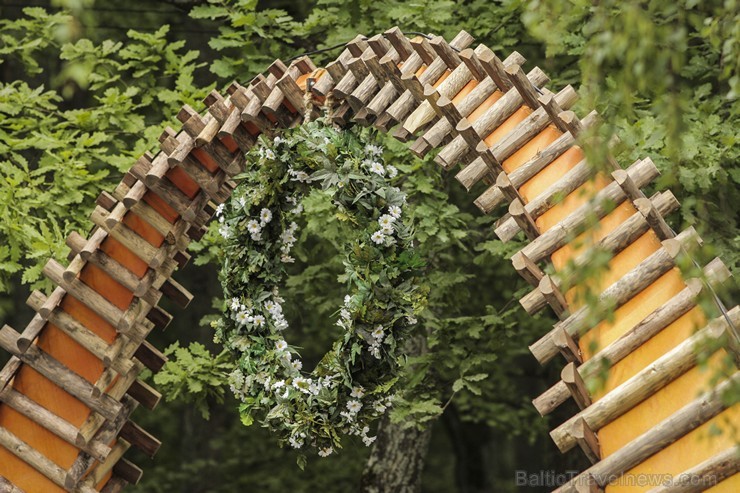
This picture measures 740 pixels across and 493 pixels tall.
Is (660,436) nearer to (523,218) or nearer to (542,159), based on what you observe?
(523,218)

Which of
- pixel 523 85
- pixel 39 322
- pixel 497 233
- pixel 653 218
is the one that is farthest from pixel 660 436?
pixel 39 322

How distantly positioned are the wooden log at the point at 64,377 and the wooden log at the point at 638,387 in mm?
2423

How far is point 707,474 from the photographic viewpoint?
3.19 m

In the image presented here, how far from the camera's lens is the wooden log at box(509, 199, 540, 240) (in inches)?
156

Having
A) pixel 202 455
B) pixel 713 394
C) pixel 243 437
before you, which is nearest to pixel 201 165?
pixel 713 394

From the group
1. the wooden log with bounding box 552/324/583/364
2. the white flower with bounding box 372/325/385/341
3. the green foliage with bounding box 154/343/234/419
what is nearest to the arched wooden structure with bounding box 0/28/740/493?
the wooden log with bounding box 552/324/583/364

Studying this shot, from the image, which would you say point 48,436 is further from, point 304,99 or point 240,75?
point 240,75

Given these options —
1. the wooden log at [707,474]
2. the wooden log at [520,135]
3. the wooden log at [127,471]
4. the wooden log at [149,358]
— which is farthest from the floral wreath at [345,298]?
the wooden log at [707,474]

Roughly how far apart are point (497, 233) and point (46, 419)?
243 cm

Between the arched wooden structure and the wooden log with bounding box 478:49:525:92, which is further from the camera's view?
the wooden log with bounding box 478:49:525:92

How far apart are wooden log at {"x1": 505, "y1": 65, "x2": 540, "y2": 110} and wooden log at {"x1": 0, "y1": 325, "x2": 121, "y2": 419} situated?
249 cm

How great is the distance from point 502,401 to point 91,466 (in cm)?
651

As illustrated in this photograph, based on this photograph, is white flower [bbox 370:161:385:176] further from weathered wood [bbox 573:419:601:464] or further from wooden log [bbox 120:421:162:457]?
wooden log [bbox 120:421:162:457]

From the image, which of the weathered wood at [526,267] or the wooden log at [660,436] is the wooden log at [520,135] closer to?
the weathered wood at [526,267]
